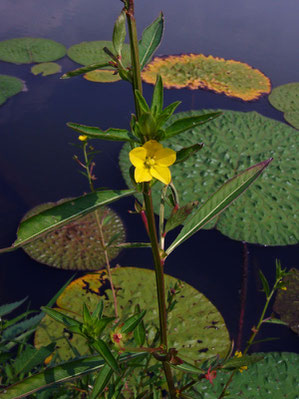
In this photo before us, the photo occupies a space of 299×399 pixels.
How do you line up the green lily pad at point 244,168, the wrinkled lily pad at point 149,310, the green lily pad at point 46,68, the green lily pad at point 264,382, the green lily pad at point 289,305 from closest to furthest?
the green lily pad at point 264,382, the wrinkled lily pad at point 149,310, the green lily pad at point 289,305, the green lily pad at point 244,168, the green lily pad at point 46,68

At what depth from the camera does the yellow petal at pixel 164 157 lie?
0.57 meters

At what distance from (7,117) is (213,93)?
6.12 feet

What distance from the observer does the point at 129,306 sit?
5.59 feet

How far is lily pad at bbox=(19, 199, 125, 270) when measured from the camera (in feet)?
6.48

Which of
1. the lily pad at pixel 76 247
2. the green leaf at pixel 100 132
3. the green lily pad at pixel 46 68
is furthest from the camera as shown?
the green lily pad at pixel 46 68

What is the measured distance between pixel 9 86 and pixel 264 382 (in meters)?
3.10

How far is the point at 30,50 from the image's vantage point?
12.8ft

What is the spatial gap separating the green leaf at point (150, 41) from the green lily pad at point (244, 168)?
1.15 meters

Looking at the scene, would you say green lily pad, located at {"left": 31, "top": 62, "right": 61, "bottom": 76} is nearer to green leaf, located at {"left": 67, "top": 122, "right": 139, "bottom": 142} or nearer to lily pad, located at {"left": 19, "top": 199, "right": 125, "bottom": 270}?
lily pad, located at {"left": 19, "top": 199, "right": 125, "bottom": 270}

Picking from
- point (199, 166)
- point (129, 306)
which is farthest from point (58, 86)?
point (129, 306)

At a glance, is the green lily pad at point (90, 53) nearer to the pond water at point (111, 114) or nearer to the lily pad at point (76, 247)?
the pond water at point (111, 114)

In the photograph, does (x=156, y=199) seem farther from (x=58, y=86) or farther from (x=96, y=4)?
(x=96, y=4)

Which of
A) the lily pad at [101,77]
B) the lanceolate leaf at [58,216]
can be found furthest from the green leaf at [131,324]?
the lily pad at [101,77]

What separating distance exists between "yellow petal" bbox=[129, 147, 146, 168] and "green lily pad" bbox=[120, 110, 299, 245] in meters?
1.31
